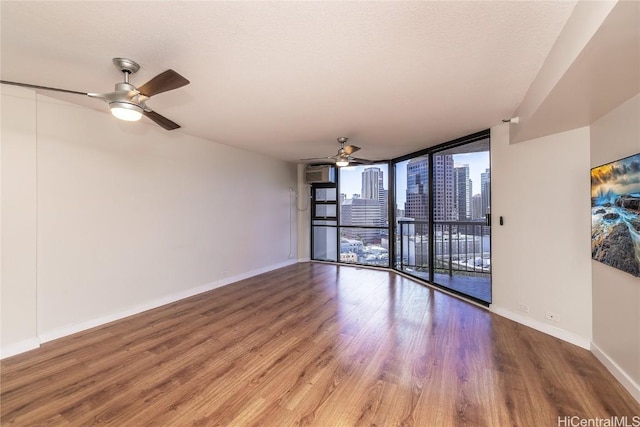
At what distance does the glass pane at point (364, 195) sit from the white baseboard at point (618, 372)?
3.85 metres

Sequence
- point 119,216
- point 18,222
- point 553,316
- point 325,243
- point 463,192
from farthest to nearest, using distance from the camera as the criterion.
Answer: point 325,243, point 463,192, point 119,216, point 553,316, point 18,222

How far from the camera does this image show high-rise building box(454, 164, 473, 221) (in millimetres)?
3993

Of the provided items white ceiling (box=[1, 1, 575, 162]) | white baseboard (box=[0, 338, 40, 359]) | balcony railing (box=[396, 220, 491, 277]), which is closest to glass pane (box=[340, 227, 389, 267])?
balcony railing (box=[396, 220, 491, 277])

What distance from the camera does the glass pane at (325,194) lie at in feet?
21.9

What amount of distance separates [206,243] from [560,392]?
456cm

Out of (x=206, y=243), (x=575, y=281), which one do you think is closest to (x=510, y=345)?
(x=575, y=281)

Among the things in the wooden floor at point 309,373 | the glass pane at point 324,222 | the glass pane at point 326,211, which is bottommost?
the wooden floor at point 309,373

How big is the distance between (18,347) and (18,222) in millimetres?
1201

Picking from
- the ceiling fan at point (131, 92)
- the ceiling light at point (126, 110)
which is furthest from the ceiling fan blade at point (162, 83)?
the ceiling light at point (126, 110)

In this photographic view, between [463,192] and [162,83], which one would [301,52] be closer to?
[162,83]

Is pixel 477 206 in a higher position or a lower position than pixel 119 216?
higher

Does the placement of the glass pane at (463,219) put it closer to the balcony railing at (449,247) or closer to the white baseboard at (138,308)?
the balcony railing at (449,247)

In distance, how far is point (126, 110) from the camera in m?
1.95

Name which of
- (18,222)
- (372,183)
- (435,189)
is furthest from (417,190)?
(18,222)
